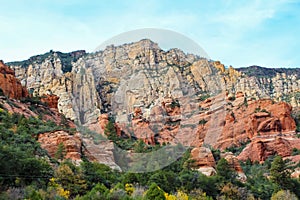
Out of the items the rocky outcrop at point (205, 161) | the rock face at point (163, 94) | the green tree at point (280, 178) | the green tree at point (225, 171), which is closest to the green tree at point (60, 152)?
the rock face at point (163, 94)

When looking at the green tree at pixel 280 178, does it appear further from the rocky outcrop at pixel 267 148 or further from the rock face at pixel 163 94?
the rocky outcrop at pixel 267 148

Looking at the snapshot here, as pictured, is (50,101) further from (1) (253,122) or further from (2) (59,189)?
(2) (59,189)

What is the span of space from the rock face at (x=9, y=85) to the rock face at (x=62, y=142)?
44.3 feet

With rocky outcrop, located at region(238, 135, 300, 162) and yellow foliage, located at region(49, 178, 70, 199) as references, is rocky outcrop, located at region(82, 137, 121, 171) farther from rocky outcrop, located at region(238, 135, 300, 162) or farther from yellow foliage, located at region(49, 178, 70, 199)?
rocky outcrop, located at region(238, 135, 300, 162)

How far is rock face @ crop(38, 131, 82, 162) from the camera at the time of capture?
35.2 meters

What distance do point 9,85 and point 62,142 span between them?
17.2 m

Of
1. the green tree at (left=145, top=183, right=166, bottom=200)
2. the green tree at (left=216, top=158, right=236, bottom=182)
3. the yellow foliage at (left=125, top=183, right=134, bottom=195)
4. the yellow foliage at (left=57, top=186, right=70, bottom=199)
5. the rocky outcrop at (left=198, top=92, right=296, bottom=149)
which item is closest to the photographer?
the green tree at (left=145, top=183, right=166, bottom=200)

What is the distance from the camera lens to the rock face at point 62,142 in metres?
35.2

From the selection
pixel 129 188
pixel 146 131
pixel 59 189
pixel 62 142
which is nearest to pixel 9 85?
pixel 62 142

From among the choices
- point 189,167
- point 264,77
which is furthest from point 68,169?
point 264,77

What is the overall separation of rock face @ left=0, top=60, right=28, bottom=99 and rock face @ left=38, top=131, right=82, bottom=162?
1352 cm

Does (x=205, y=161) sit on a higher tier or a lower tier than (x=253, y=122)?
lower

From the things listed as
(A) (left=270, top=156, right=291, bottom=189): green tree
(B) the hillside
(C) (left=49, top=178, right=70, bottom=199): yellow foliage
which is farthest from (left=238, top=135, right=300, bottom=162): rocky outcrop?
(C) (left=49, top=178, right=70, bottom=199): yellow foliage

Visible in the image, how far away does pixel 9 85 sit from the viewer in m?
49.4
